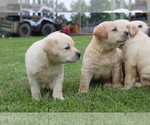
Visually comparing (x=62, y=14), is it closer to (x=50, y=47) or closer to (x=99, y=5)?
(x=99, y=5)

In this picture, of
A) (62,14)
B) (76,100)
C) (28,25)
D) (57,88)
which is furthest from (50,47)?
(62,14)

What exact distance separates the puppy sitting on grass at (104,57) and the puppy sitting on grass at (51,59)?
0.42m

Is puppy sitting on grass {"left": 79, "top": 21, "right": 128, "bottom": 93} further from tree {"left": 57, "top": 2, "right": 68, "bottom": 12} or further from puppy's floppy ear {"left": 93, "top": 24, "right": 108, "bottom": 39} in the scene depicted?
tree {"left": 57, "top": 2, "right": 68, "bottom": 12}

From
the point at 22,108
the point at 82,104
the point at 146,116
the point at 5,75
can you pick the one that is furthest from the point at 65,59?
the point at 5,75

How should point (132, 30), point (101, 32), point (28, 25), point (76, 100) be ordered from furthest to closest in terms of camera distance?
point (28, 25) < point (132, 30) < point (101, 32) < point (76, 100)

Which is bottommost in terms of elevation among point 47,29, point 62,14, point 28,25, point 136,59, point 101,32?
point 136,59

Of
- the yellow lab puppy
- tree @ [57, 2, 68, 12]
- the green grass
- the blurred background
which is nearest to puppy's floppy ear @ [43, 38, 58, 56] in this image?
the green grass

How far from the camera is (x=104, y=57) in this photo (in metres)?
2.87

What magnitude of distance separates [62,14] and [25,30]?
8.24ft

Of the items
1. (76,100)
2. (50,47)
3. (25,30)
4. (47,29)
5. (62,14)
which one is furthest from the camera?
(62,14)

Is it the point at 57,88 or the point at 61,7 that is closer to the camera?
the point at 57,88

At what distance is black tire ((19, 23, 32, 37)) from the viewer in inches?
537

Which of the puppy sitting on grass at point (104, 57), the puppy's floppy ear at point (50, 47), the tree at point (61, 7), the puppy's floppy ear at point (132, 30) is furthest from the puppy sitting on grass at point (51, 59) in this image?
the tree at point (61, 7)

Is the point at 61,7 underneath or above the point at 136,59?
above
